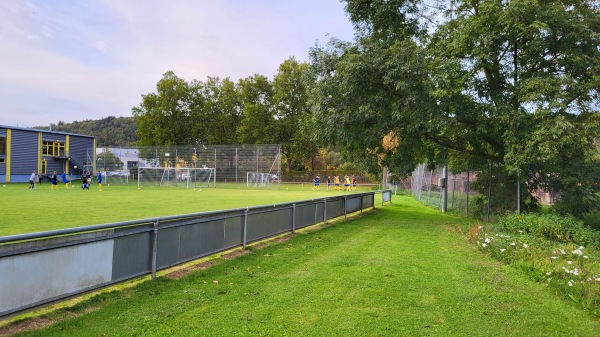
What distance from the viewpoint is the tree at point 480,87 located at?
14148 mm

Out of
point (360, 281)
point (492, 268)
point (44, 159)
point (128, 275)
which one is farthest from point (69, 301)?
point (44, 159)

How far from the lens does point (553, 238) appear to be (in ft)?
38.1

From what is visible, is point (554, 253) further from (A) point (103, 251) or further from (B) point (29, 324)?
(B) point (29, 324)

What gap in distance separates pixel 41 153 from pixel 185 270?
181 feet

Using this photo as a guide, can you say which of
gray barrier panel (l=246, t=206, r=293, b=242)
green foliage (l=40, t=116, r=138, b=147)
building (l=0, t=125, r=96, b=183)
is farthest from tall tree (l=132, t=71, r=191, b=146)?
gray barrier panel (l=246, t=206, r=293, b=242)

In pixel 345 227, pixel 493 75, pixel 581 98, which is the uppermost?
pixel 493 75

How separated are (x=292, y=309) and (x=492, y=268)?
4.78 metres

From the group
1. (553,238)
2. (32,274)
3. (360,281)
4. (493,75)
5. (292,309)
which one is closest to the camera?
(32,274)

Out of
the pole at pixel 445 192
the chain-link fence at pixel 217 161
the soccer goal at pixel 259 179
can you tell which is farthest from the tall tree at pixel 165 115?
the pole at pixel 445 192

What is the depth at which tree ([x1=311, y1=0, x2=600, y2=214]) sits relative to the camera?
14.1m

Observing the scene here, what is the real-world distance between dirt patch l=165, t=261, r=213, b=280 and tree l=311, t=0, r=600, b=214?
10.00 m

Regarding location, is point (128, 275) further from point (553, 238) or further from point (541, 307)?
point (553, 238)

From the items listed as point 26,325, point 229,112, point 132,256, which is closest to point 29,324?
point 26,325

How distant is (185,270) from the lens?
296 inches
